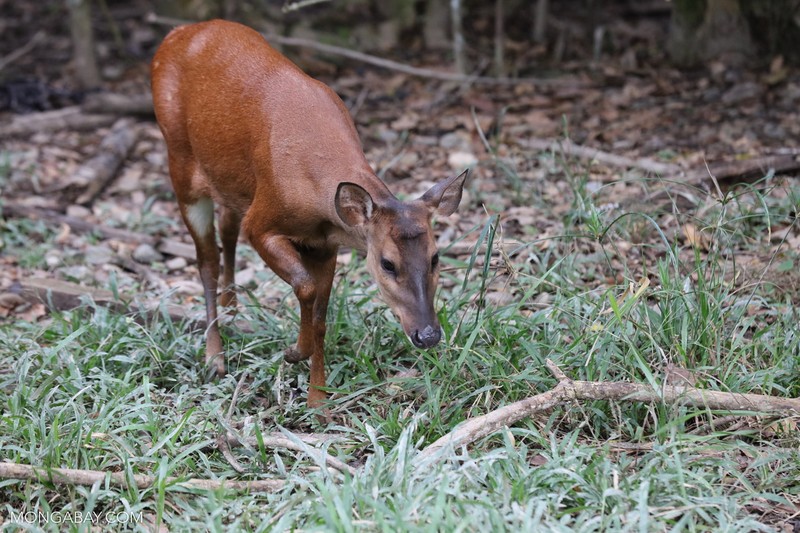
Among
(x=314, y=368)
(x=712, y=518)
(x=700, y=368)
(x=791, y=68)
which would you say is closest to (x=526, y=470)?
(x=712, y=518)

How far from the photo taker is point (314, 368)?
4676 millimetres

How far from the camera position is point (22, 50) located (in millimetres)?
10375

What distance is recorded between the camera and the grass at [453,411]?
3512 millimetres

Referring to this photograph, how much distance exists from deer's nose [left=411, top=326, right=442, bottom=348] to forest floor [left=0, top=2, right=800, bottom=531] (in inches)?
13.1

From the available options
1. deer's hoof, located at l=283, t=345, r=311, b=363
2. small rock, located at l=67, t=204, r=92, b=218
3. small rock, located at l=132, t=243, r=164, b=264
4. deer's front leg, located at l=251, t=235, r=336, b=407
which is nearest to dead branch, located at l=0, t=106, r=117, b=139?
small rock, located at l=67, t=204, r=92, b=218

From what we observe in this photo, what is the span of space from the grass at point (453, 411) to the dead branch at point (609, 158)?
1.48 m

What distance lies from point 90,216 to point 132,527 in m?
4.32

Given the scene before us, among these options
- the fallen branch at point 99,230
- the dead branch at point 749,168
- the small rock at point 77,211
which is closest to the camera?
the dead branch at point 749,168

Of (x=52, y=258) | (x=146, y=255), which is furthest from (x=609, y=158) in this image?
(x=52, y=258)

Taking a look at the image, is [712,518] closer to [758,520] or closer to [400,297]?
[758,520]

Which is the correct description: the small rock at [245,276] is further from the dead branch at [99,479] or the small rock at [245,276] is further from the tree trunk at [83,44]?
the tree trunk at [83,44]

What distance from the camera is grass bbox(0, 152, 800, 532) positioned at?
11.5ft

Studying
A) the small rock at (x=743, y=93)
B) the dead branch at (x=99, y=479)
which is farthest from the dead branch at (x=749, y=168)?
the dead branch at (x=99, y=479)
